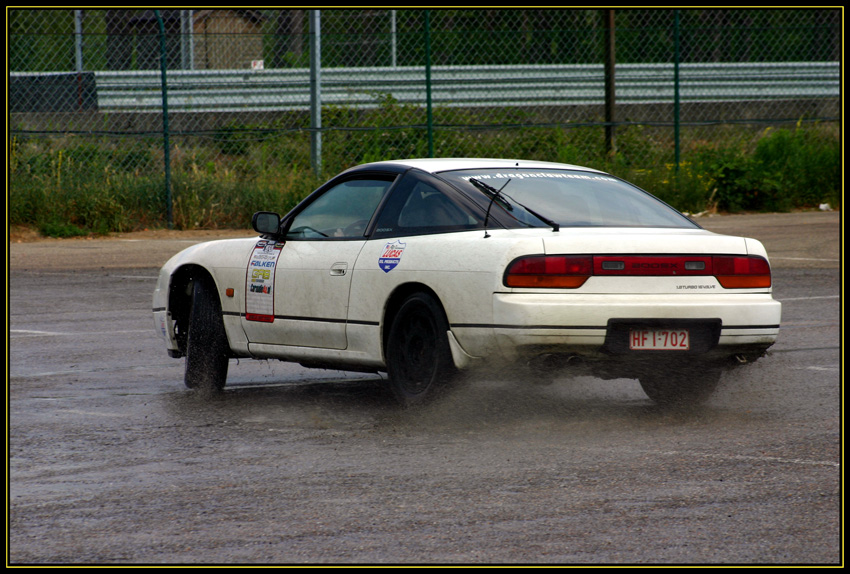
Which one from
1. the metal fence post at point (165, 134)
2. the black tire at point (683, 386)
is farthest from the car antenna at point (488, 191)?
the metal fence post at point (165, 134)

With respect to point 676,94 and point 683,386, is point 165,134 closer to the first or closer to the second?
point 676,94

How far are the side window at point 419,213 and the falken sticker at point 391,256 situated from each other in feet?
0.34

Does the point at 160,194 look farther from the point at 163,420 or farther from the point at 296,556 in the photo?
the point at 296,556

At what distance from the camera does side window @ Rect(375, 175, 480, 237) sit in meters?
7.18

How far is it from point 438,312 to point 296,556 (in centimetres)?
271

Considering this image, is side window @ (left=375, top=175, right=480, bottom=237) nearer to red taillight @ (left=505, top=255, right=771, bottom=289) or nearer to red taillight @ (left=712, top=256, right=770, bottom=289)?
red taillight @ (left=505, top=255, right=771, bottom=289)

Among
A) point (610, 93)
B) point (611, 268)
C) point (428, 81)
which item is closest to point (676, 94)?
point (610, 93)

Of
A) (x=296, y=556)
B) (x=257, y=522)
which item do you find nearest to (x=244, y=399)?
(x=257, y=522)

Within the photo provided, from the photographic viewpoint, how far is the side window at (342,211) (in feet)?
25.7

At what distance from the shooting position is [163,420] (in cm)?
706

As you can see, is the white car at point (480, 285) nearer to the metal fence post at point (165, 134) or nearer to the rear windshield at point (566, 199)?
the rear windshield at point (566, 199)

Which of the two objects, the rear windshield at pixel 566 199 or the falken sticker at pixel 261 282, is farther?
the falken sticker at pixel 261 282

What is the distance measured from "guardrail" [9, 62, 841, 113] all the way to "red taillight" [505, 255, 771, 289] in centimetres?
1609

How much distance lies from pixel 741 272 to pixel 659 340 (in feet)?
2.03
